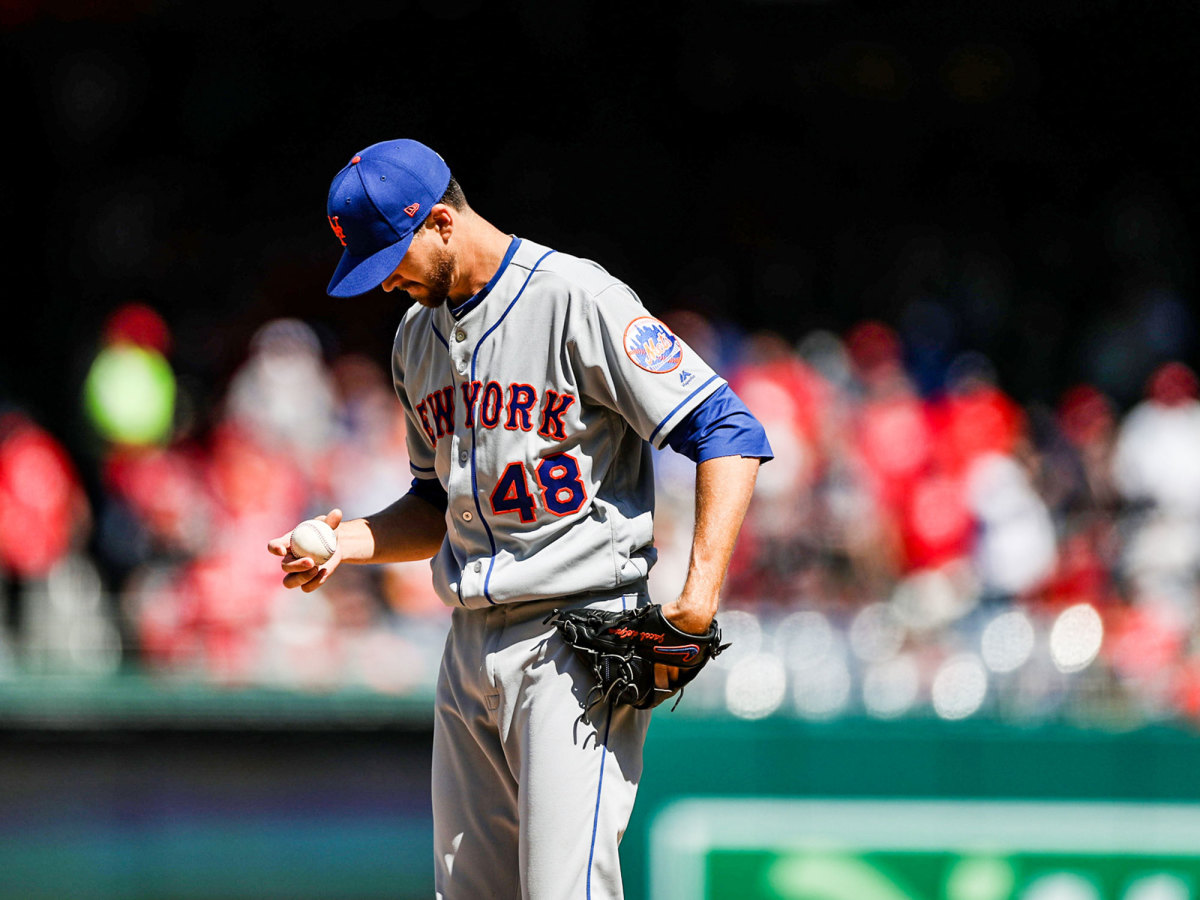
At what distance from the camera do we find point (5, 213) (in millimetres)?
10586

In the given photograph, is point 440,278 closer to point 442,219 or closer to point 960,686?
point 442,219

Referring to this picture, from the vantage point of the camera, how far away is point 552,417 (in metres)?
2.56

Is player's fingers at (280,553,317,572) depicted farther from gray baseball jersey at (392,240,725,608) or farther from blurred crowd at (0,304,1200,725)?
blurred crowd at (0,304,1200,725)

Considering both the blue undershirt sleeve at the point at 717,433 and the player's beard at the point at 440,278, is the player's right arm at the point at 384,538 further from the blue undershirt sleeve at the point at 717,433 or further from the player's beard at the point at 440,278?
the blue undershirt sleeve at the point at 717,433

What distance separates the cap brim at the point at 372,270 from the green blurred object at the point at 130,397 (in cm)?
560

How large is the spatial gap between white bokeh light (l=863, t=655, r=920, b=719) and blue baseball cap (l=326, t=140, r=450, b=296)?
3.77m

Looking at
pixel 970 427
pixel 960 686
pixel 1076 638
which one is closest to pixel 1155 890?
pixel 960 686

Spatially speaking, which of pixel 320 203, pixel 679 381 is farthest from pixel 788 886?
pixel 320 203

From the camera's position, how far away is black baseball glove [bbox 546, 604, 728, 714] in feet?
8.15

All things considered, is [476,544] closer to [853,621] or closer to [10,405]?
[853,621]

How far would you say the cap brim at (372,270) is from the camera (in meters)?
2.46

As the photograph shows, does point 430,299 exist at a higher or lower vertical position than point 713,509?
higher

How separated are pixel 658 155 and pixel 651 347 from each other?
941 cm

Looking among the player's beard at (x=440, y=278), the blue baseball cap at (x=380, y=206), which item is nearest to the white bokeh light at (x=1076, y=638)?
the player's beard at (x=440, y=278)
